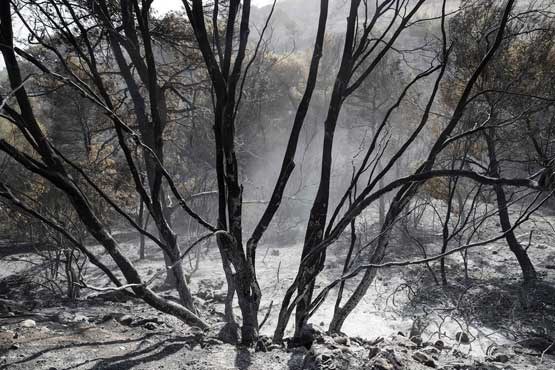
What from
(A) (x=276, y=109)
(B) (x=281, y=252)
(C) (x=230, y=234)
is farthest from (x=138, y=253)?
(C) (x=230, y=234)

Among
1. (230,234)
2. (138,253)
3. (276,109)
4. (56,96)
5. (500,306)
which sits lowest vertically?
(138,253)

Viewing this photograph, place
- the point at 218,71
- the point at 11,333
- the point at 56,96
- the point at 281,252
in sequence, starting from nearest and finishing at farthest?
1. the point at 218,71
2. the point at 11,333
3. the point at 56,96
4. the point at 281,252

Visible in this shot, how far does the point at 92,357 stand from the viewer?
2.04 meters

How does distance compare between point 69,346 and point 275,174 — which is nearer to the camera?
point 69,346

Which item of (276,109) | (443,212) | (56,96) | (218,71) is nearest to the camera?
(218,71)

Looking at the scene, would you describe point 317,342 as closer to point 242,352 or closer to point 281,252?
point 242,352

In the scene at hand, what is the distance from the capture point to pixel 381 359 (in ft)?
6.19

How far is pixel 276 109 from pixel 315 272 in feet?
68.7

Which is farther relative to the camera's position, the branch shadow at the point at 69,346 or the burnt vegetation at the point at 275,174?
the burnt vegetation at the point at 275,174

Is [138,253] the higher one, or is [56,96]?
[56,96]

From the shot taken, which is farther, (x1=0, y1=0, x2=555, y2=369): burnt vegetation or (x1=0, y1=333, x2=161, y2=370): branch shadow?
(x1=0, y1=0, x2=555, y2=369): burnt vegetation

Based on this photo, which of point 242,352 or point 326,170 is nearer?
point 242,352

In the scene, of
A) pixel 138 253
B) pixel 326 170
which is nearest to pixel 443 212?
pixel 138 253

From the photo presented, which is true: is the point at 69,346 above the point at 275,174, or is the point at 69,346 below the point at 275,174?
below
